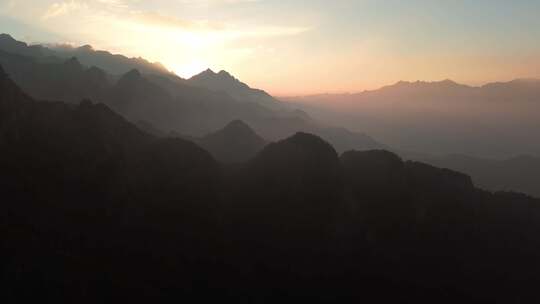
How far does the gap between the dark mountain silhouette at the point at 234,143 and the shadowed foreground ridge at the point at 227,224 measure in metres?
28.6

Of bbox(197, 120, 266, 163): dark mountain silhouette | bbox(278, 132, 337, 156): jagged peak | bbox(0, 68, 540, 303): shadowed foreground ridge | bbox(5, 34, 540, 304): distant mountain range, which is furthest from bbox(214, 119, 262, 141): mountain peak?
bbox(0, 68, 540, 303): shadowed foreground ridge

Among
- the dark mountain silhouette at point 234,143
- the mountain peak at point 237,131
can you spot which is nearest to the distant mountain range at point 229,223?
the dark mountain silhouette at point 234,143

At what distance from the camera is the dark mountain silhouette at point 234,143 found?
114562mm

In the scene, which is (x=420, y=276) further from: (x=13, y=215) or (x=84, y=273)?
(x=13, y=215)

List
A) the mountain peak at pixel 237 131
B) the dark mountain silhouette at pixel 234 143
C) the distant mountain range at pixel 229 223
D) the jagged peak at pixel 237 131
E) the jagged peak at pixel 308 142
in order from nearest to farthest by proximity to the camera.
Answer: the distant mountain range at pixel 229 223, the jagged peak at pixel 308 142, the dark mountain silhouette at pixel 234 143, the mountain peak at pixel 237 131, the jagged peak at pixel 237 131

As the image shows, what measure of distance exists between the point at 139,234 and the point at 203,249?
10.2 meters

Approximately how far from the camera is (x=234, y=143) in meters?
120

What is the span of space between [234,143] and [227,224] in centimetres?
4689

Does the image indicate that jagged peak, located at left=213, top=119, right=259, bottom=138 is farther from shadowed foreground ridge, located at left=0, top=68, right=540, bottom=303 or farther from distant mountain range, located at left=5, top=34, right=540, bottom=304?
shadowed foreground ridge, located at left=0, top=68, right=540, bottom=303

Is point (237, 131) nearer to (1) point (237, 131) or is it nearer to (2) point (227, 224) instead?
(1) point (237, 131)

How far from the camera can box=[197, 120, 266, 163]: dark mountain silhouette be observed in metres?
115

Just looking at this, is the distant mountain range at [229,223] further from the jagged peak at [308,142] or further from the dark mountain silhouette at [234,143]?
the dark mountain silhouette at [234,143]

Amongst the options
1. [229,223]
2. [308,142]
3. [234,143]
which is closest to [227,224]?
[229,223]

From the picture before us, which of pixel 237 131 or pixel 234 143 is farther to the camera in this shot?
pixel 237 131
